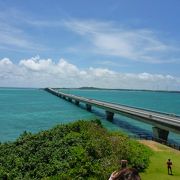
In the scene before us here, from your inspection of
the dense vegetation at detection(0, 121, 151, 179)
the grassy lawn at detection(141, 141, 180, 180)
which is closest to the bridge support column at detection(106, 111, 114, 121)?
the grassy lawn at detection(141, 141, 180, 180)

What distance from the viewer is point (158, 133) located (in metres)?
71.6

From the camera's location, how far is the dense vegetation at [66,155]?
95.2ft

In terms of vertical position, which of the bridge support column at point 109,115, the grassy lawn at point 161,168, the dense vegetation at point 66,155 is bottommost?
the bridge support column at point 109,115

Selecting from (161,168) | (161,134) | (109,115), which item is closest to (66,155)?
(161,168)

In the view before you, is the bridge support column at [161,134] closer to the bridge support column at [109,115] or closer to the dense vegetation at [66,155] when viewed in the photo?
the dense vegetation at [66,155]

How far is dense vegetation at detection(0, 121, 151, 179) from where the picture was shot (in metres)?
29.0

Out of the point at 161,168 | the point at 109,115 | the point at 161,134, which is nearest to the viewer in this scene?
the point at 161,168

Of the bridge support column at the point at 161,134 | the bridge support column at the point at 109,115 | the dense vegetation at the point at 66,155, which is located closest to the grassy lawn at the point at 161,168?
the dense vegetation at the point at 66,155

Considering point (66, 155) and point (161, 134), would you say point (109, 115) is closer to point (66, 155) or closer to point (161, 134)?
point (161, 134)

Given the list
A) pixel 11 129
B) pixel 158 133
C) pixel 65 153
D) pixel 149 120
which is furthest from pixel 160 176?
pixel 11 129

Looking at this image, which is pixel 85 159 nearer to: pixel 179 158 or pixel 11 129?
pixel 179 158

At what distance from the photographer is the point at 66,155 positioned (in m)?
31.6

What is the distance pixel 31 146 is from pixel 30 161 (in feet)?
11.2

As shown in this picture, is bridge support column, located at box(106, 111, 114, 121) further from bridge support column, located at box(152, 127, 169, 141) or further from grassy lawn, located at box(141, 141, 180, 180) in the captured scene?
grassy lawn, located at box(141, 141, 180, 180)
